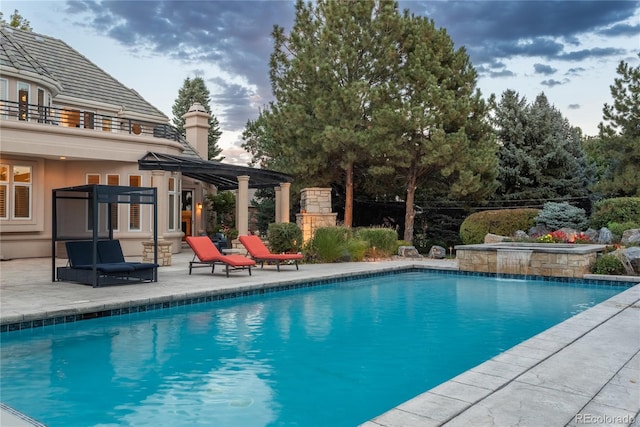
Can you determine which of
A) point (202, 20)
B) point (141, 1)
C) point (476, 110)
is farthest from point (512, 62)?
point (141, 1)

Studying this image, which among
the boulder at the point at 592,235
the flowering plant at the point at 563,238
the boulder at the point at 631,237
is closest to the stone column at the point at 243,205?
the flowering plant at the point at 563,238

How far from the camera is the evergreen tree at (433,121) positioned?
61.7ft

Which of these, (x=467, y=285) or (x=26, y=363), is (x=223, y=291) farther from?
(x=467, y=285)

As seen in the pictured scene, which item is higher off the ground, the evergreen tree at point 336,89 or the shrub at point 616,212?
the evergreen tree at point 336,89

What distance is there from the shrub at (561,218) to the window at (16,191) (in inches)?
689

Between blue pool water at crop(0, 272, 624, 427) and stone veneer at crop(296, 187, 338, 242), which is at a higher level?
stone veneer at crop(296, 187, 338, 242)

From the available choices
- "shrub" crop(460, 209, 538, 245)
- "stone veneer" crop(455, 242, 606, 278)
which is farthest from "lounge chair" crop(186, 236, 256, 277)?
"shrub" crop(460, 209, 538, 245)

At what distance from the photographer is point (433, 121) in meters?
19.0

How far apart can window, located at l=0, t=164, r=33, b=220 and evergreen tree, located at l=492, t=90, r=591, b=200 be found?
1847cm

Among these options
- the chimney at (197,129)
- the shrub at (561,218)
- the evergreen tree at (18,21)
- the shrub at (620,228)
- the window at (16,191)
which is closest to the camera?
the window at (16,191)

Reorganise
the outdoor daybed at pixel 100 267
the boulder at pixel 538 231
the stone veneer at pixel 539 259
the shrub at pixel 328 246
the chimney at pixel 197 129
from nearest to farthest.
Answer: the outdoor daybed at pixel 100 267, the stone veneer at pixel 539 259, the shrub at pixel 328 246, the boulder at pixel 538 231, the chimney at pixel 197 129

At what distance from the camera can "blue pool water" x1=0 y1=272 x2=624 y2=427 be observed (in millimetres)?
4426

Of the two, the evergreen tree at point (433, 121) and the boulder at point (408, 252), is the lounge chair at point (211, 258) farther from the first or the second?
the evergreen tree at point (433, 121)

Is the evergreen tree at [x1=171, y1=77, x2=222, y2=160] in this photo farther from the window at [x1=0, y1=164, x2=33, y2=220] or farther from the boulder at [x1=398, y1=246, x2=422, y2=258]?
the boulder at [x1=398, y1=246, x2=422, y2=258]
